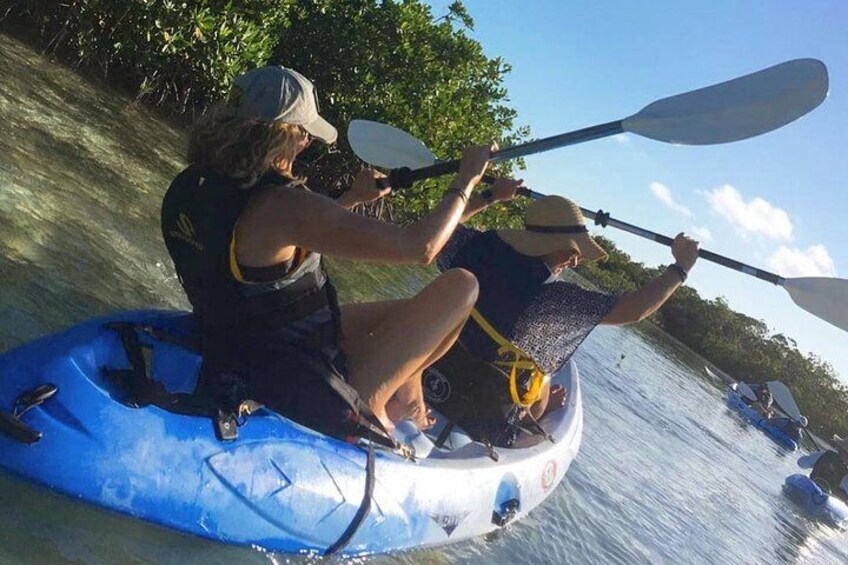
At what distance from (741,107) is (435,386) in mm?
2131

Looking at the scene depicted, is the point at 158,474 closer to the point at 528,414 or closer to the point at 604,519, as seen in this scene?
the point at 528,414

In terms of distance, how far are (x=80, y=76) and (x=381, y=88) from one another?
451cm

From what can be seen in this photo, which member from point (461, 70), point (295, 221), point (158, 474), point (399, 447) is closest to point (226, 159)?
point (295, 221)

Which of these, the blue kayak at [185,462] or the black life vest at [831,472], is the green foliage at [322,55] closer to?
the black life vest at [831,472]

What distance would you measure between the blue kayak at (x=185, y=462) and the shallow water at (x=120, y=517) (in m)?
0.11

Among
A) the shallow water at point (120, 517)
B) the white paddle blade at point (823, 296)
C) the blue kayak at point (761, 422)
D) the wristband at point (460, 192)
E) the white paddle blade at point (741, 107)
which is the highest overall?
the white paddle blade at point (741, 107)

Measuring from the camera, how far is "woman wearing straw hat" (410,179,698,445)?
373 cm

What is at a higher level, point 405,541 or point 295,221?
point 295,221

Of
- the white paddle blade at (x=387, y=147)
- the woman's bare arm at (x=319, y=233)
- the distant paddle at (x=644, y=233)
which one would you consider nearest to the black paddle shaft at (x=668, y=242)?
the distant paddle at (x=644, y=233)

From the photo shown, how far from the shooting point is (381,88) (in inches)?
500

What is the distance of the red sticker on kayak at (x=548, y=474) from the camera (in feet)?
14.5

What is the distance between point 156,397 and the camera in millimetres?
2469

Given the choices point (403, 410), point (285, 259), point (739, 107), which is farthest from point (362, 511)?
point (739, 107)

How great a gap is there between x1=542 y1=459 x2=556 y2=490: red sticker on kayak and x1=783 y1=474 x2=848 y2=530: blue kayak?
7340 mm
